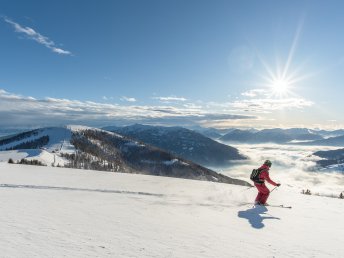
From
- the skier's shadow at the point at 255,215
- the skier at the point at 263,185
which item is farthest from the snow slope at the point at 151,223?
the skier at the point at 263,185

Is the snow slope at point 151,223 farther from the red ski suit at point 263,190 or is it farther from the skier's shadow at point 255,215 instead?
the red ski suit at point 263,190

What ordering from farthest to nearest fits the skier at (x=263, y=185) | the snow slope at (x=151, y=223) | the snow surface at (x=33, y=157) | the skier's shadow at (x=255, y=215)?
the snow surface at (x=33, y=157) < the skier at (x=263, y=185) < the skier's shadow at (x=255, y=215) < the snow slope at (x=151, y=223)

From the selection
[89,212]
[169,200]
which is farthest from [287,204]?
[89,212]

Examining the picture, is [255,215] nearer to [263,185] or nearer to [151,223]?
[263,185]

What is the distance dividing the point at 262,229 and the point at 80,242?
587cm

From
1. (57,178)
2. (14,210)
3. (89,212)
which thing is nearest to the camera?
(14,210)

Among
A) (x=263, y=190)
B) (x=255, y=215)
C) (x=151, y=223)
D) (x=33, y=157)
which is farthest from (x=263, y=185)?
(x=33, y=157)

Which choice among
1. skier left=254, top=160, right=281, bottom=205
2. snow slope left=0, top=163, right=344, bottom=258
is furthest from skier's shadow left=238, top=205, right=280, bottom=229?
skier left=254, top=160, right=281, bottom=205

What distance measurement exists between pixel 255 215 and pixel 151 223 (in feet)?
15.5

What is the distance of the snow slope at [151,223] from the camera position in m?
7.67

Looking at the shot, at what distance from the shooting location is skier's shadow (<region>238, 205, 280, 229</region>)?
38.0 feet

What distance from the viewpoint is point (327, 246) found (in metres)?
9.48

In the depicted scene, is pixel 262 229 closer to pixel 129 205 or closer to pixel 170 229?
pixel 170 229

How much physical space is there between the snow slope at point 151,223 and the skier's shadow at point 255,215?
38 mm
